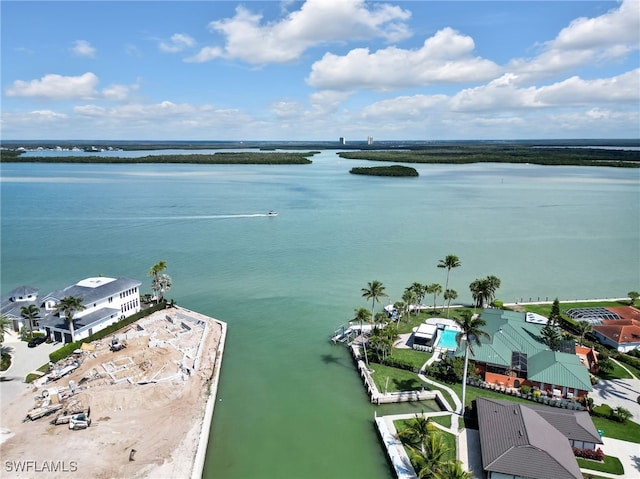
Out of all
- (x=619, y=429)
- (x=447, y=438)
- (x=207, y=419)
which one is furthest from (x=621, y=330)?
(x=207, y=419)

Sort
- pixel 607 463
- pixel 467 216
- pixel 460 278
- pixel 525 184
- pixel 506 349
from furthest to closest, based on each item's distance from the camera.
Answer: pixel 525 184 → pixel 467 216 → pixel 460 278 → pixel 506 349 → pixel 607 463

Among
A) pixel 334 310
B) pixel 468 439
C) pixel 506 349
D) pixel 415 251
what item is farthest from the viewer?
pixel 415 251

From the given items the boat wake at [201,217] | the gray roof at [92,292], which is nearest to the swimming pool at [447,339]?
the gray roof at [92,292]

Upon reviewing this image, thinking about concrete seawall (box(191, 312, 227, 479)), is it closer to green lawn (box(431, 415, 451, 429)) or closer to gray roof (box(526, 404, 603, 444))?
green lawn (box(431, 415, 451, 429))

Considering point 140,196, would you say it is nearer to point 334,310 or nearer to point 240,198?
point 240,198

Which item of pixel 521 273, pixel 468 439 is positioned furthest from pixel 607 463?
pixel 521 273

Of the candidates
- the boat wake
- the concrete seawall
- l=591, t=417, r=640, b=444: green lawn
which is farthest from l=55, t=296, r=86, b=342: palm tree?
the boat wake
